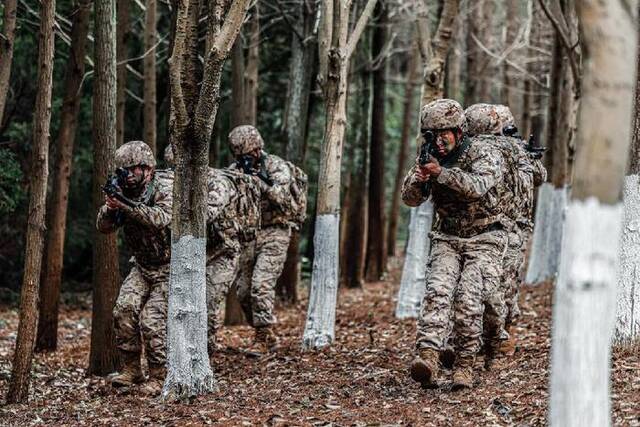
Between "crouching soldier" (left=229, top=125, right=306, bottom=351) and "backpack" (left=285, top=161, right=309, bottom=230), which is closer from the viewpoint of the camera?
"crouching soldier" (left=229, top=125, right=306, bottom=351)

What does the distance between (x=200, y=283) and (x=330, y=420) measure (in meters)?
1.78

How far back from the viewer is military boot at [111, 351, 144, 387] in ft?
32.4

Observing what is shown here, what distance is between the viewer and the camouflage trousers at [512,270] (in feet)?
31.3

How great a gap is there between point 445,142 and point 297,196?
3943mm

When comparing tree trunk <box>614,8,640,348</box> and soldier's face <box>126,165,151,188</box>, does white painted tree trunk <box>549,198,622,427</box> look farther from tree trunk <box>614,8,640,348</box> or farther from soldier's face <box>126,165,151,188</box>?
soldier's face <box>126,165,151,188</box>

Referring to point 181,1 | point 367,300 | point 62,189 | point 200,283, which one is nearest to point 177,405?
point 200,283

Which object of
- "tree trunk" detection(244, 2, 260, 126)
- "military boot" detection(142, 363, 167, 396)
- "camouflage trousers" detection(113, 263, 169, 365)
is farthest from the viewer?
"tree trunk" detection(244, 2, 260, 126)

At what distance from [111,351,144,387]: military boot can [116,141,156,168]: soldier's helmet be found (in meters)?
1.92

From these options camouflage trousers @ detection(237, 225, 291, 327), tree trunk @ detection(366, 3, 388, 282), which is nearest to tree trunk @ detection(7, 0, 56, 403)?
camouflage trousers @ detection(237, 225, 291, 327)

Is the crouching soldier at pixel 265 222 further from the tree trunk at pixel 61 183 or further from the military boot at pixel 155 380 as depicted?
the military boot at pixel 155 380

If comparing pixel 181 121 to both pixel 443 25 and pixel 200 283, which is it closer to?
pixel 200 283

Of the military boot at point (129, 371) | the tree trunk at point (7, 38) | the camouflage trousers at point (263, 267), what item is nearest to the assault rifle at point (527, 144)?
the camouflage trousers at point (263, 267)

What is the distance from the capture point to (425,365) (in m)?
8.41

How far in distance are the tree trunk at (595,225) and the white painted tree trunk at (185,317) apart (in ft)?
13.6
